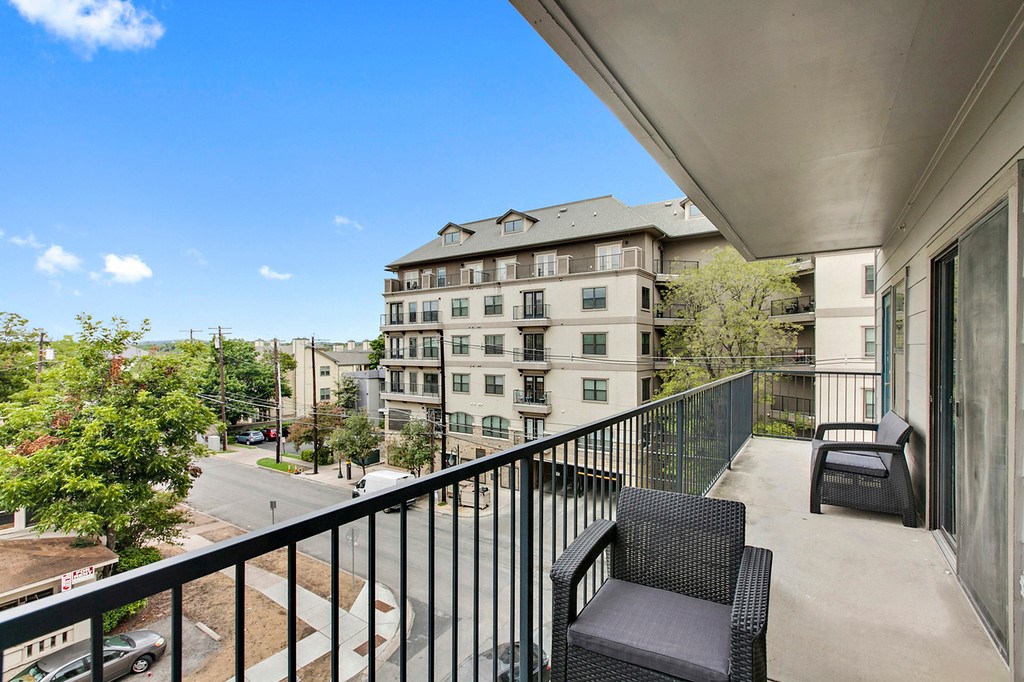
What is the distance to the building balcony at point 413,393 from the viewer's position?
63.0ft

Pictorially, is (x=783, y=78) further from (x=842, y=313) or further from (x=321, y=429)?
(x=321, y=429)

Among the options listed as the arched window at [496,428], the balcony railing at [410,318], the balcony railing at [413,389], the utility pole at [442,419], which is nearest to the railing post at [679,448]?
the utility pole at [442,419]

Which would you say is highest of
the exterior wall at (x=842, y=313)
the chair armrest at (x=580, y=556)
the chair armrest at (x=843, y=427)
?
the exterior wall at (x=842, y=313)

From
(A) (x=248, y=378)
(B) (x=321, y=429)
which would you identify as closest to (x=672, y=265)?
(B) (x=321, y=429)

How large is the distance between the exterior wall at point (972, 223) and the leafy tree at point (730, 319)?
35.1ft

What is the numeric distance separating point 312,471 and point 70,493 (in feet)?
32.4

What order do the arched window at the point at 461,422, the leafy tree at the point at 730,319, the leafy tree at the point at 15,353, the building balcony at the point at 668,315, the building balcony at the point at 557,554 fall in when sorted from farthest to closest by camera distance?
the arched window at the point at 461,422, the building balcony at the point at 668,315, the leafy tree at the point at 730,319, the leafy tree at the point at 15,353, the building balcony at the point at 557,554

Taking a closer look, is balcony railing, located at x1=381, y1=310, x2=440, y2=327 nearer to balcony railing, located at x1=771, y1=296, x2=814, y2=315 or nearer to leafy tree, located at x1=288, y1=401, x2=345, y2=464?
leafy tree, located at x1=288, y1=401, x2=345, y2=464

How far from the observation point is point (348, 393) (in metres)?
24.6

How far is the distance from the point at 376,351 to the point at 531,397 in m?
15.9

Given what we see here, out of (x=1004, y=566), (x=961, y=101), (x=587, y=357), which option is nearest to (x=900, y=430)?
(x=1004, y=566)

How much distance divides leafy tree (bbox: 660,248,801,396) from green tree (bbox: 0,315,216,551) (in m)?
13.6

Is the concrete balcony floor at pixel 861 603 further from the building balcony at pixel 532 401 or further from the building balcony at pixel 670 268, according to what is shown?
the building balcony at pixel 670 268

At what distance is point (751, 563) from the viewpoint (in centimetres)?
149
